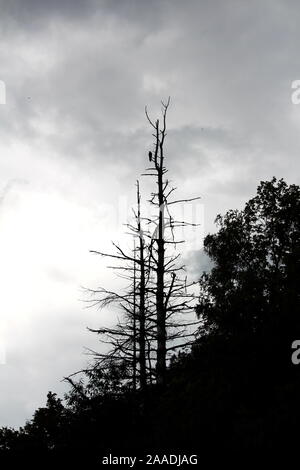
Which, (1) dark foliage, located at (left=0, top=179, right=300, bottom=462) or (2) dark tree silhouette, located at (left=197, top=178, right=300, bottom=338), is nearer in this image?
(1) dark foliage, located at (left=0, top=179, right=300, bottom=462)

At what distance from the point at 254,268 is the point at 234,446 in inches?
547

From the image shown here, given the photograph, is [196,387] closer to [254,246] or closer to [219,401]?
[219,401]

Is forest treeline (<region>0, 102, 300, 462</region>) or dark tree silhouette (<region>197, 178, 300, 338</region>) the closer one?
forest treeline (<region>0, 102, 300, 462</region>)

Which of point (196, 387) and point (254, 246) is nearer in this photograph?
point (196, 387)

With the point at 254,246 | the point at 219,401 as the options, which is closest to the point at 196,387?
the point at 219,401

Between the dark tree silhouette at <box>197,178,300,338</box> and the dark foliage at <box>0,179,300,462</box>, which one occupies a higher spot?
the dark tree silhouette at <box>197,178,300,338</box>

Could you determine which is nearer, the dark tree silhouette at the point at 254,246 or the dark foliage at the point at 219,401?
the dark foliage at the point at 219,401

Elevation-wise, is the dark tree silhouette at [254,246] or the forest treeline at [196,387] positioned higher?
the dark tree silhouette at [254,246]

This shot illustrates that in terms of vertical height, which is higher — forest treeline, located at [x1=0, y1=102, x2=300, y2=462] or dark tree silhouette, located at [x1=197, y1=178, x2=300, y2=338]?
dark tree silhouette, located at [x1=197, y1=178, x2=300, y2=338]

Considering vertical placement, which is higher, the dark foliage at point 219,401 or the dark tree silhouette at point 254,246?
the dark tree silhouette at point 254,246

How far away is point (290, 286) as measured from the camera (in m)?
13.9

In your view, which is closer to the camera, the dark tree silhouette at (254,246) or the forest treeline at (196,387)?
the forest treeline at (196,387)

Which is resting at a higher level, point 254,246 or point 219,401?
point 254,246
